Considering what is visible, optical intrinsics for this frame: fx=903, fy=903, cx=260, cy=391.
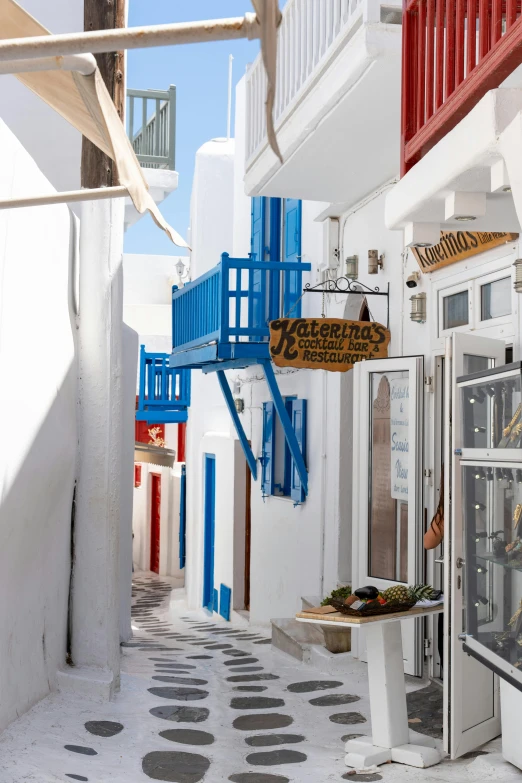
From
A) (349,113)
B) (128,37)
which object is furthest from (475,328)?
(128,37)

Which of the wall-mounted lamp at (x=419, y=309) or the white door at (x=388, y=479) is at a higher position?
the wall-mounted lamp at (x=419, y=309)

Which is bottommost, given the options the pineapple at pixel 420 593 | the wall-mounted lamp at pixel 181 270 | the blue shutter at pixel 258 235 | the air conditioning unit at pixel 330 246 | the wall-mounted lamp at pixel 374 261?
the pineapple at pixel 420 593

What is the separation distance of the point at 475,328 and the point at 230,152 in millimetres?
12087

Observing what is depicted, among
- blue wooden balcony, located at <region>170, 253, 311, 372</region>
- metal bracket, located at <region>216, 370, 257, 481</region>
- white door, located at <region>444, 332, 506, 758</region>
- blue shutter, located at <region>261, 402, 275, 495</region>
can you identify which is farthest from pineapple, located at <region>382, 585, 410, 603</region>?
metal bracket, located at <region>216, 370, 257, 481</region>

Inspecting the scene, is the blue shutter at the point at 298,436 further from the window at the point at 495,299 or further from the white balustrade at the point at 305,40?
the window at the point at 495,299

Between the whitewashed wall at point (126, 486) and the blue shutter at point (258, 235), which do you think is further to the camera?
the blue shutter at point (258, 235)

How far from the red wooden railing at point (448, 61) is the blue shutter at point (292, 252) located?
17.3 feet

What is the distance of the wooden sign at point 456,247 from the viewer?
6.60m

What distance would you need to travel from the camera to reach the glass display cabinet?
4.91 meters

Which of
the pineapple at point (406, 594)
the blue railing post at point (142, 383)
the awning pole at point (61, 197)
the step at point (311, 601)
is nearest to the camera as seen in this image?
the awning pole at point (61, 197)

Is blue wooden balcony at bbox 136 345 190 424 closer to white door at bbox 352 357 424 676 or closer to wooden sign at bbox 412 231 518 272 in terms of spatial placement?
white door at bbox 352 357 424 676

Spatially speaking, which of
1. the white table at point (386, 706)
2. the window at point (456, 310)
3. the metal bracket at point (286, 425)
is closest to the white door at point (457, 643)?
the white table at point (386, 706)

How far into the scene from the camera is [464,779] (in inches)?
211

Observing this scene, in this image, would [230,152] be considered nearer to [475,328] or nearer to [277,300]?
[277,300]
